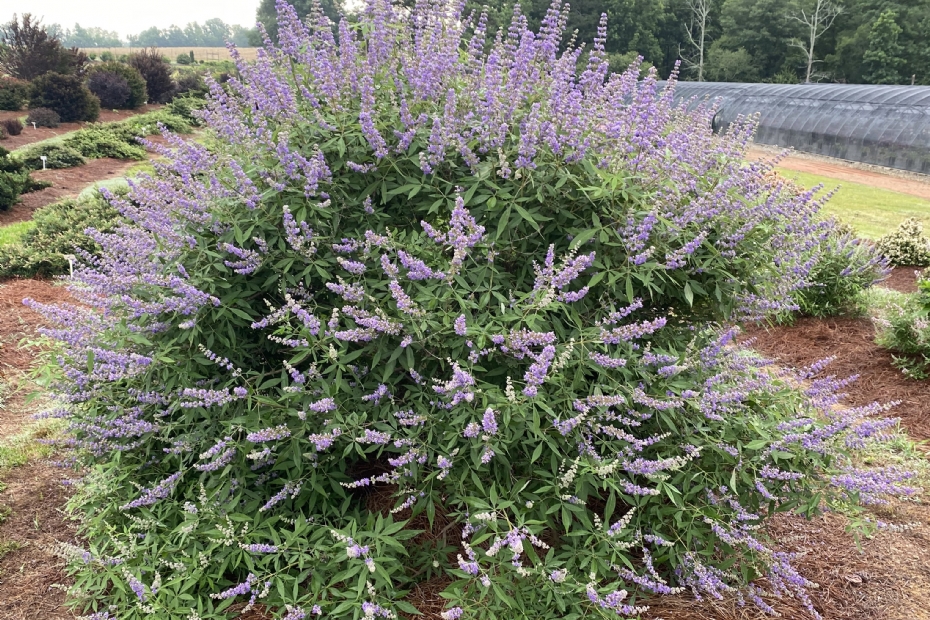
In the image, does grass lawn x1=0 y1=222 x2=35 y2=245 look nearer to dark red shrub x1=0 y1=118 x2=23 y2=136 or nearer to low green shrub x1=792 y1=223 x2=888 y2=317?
dark red shrub x1=0 y1=118 x2=23 y2=136

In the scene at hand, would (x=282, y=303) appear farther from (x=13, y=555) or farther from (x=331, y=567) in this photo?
(x=13, y=555)

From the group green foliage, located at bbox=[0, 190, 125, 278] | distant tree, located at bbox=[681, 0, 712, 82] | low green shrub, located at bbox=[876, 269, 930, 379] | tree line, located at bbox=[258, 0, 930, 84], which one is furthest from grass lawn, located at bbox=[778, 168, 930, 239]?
distant tree, located at bbox=[681, 0, 712, 82]

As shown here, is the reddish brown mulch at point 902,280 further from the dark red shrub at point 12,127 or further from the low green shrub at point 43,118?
the low green shrub at point 43,118

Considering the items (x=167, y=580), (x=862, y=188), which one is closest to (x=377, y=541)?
(x=167, y=580)

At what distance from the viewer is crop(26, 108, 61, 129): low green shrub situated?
23.3 metres

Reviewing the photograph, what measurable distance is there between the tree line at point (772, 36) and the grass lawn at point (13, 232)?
41270 millimetres

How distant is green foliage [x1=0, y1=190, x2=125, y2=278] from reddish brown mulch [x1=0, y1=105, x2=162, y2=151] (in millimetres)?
11027

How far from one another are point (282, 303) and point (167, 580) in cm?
161

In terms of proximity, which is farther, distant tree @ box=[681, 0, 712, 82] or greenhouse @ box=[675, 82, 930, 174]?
distant tree @ box=[681, 0, 712, 82]

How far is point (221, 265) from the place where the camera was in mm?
3369

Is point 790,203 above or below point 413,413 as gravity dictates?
above

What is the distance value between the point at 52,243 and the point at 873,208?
64.6 ft

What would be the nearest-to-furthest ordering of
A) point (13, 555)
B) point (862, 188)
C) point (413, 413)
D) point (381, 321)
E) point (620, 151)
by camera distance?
point (381, 321) < point (413, 413) < point (620, 151) < point (13, 555) < point (862, 188)

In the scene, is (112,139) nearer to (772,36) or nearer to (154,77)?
(154,77)
